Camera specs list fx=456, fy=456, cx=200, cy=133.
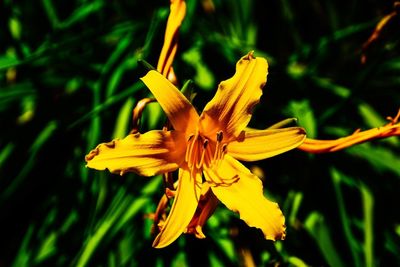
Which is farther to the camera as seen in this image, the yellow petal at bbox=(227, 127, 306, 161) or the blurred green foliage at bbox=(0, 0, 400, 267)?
the blurred green foliage at bbox=(0, 0, 400, 267)

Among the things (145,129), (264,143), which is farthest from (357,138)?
(145,129)

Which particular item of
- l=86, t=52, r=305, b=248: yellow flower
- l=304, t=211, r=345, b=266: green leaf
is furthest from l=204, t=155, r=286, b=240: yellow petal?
l=304, t=211, r=345, b=266: green leaf

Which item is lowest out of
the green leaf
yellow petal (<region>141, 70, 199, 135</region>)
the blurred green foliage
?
the green leaf

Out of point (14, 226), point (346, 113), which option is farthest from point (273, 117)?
point (14, 226)

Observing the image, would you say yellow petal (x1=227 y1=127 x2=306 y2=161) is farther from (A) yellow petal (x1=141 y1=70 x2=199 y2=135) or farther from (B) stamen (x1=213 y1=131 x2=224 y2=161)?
(A) yellow petal (x1=141 y1=70 x2=199 y2=135)

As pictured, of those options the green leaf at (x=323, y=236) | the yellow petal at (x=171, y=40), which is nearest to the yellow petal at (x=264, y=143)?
the yellow petal at (x=171, y=40)

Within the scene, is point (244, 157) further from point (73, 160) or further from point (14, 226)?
point (14, 226)
